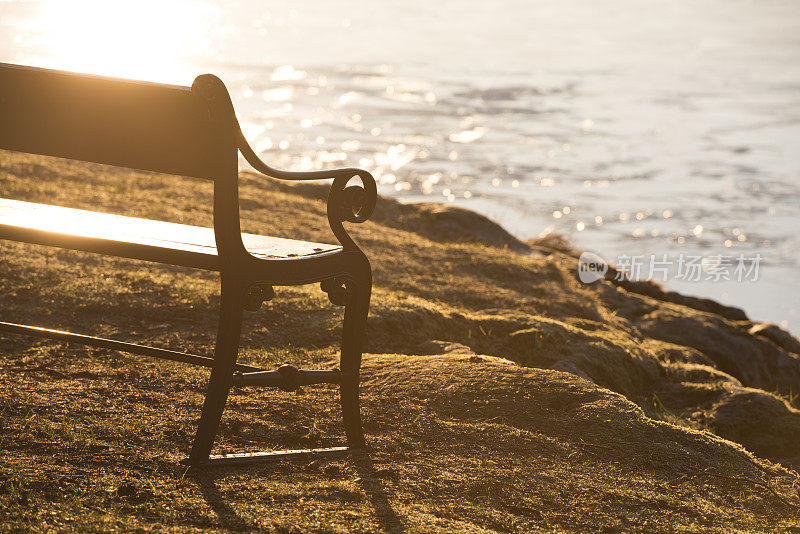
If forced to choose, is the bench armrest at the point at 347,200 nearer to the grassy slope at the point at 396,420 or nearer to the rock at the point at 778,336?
the grassy slope at the point at 396,420

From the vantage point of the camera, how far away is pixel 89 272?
7.80 m

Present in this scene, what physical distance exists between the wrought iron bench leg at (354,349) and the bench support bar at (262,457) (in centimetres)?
9

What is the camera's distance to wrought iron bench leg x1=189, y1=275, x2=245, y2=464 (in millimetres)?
4223

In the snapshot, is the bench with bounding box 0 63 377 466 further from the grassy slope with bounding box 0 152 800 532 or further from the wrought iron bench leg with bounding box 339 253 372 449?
the grassy slope with bounding box 0 152 800 532

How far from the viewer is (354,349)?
4.78 m

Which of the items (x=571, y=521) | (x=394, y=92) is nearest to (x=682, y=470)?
(x=571, y=521)

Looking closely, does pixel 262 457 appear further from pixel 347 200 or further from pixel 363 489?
pixel 347 200

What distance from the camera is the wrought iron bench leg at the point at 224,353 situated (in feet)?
13.9

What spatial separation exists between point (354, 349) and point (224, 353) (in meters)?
0.72

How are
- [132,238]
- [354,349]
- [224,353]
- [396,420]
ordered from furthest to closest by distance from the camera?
1. [396,420]
2. [354,349]
3. [132,238]
4. [224,353]

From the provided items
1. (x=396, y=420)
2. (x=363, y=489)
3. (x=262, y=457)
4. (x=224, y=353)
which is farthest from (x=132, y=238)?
(x=396, y=420)

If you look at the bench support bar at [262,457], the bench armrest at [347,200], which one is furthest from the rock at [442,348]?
the bench armrest at [347,200]

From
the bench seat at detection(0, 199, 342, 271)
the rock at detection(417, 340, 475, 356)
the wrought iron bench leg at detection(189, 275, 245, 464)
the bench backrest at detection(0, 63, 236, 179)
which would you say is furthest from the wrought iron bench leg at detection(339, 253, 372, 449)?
the rock at detection(417, 340, 475, 356)

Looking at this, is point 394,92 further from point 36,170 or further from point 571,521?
point 571,521
